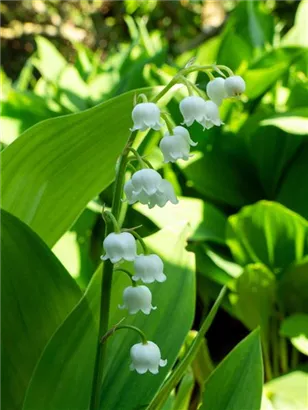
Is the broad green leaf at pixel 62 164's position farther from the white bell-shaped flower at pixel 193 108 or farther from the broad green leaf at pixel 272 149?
the broad green leaf at pixel 272 149

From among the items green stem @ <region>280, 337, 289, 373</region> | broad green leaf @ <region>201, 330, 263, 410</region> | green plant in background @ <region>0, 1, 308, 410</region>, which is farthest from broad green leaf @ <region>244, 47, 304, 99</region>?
broad green leaf @ <region>201, 330, 263, 410</region>

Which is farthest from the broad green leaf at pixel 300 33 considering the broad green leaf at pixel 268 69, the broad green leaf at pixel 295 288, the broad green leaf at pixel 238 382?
the broad green leaf at pixel 238 382

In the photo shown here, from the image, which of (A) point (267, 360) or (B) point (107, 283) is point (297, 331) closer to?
(A) point (267, 360)

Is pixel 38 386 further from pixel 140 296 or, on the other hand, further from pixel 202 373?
pixel 202 373

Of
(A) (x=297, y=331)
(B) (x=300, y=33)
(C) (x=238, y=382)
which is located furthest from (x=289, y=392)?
(B) (x=300, y=33)

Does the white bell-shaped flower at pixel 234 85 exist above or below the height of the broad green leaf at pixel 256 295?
above
